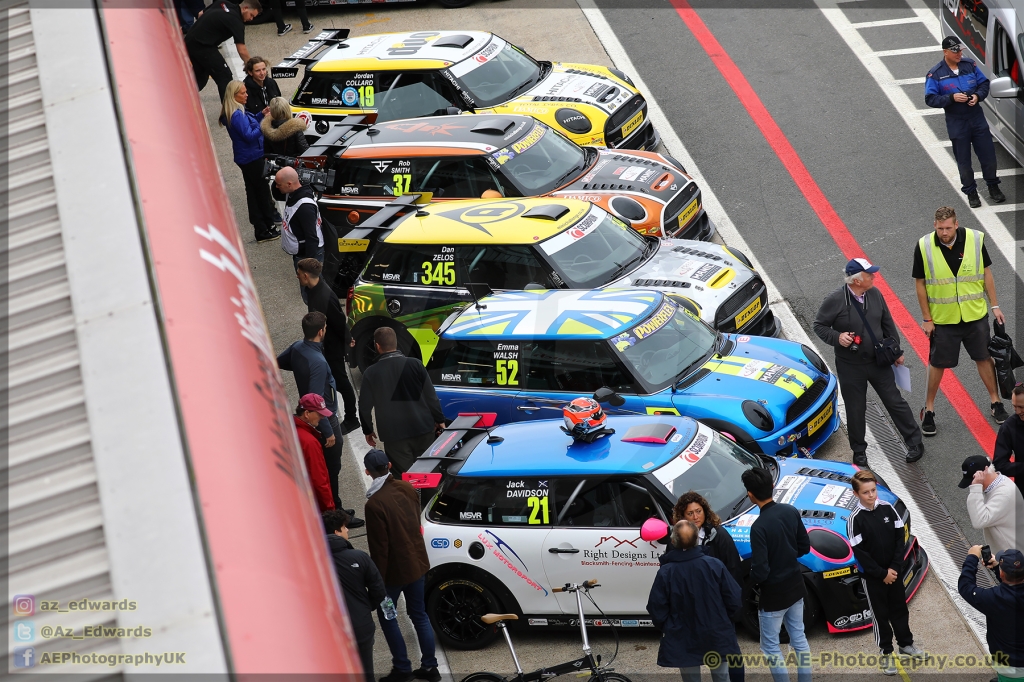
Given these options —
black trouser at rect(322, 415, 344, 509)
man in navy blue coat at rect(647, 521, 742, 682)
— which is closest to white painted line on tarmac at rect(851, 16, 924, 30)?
black trouser at rect(322, 415, 344, 509)

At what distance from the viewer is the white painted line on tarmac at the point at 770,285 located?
27.4ft

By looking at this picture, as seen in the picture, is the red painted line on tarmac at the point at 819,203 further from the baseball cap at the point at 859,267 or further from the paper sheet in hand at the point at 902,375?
the baseball cap at the point at 859,267

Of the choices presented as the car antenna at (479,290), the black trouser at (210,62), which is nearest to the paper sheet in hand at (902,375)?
the car antenna at (479,290)

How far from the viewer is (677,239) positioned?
11656mm

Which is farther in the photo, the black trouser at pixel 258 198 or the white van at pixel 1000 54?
the black trouser at pixel 258 198

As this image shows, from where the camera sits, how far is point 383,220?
11500 mm

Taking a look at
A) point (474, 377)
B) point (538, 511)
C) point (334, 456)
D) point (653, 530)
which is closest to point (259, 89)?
point (474, 377)

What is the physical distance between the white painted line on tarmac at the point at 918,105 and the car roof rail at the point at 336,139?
707 cm

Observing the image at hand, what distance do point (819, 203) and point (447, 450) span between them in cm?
707

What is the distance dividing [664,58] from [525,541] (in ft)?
36.8

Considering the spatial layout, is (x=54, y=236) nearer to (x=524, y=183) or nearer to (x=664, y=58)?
(x=524, y=183)

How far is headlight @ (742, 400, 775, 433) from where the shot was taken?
29.3ft

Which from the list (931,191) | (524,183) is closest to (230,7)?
(524,183)

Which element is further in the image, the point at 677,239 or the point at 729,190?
the point at 729,190
